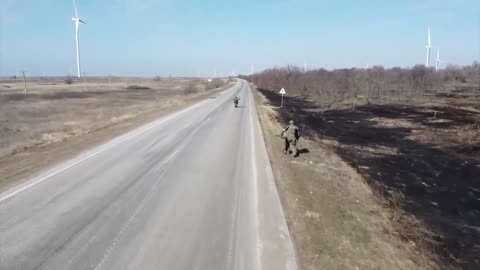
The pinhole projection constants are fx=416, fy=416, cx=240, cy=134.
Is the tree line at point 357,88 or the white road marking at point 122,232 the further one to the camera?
the tree line at point 357,88

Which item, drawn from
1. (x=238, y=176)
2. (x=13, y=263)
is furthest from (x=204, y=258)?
(x=238, y=176)

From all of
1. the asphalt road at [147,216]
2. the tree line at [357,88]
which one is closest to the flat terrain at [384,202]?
the asphalt road at [147,216]

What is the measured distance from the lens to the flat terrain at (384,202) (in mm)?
7664

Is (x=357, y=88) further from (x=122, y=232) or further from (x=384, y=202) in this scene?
(x=122, y=232)

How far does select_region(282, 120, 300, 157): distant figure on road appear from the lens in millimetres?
15797

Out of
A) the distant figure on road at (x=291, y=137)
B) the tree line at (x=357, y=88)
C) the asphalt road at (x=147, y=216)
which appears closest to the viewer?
the asphalt road at (x=147, y=216)

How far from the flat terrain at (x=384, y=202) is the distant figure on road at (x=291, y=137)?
1.50 ft

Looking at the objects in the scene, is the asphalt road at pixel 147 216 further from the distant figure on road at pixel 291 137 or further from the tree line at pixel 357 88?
the tree line at pixel 357 88

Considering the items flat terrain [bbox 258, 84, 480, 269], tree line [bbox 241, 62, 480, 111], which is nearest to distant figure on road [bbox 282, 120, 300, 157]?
flat terrain [bbox 258, 84, 480, 269]

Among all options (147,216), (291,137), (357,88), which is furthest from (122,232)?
(357,88)

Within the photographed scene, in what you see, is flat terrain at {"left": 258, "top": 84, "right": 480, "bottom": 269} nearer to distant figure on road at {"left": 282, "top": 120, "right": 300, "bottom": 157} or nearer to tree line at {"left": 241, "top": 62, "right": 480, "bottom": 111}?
distant figure on road at {"left": 282, "top": 120, "right": 300, "bottom": 157}

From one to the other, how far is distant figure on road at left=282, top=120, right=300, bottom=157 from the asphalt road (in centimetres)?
169

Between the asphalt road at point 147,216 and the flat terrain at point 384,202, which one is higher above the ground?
the asphalt road at point 147,216

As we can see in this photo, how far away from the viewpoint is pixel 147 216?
330 inches
